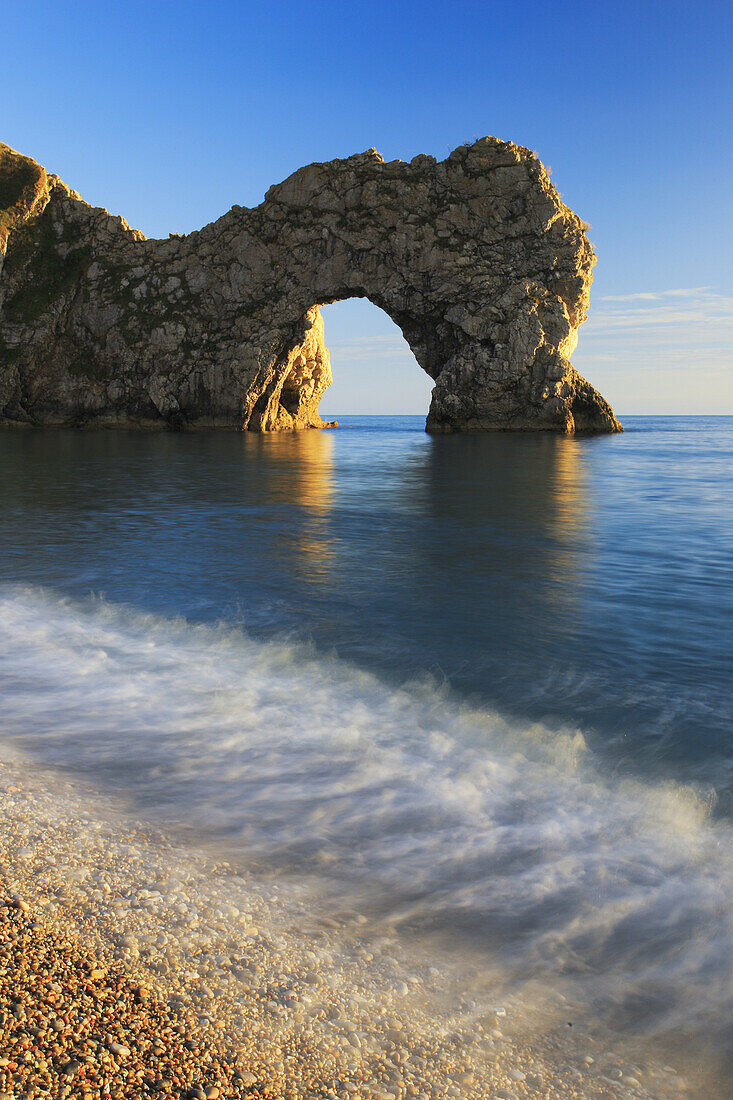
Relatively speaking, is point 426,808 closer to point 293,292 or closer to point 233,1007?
point 233,1007

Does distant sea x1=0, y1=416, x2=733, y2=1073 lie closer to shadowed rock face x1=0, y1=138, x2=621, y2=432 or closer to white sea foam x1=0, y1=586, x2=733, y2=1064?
white sea foam x1=0, y1=586, x2=733, y2=1064

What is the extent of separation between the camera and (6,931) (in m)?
2.84

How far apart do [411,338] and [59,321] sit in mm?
33847

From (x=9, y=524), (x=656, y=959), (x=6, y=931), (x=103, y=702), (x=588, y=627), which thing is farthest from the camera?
(x=9, y=524)

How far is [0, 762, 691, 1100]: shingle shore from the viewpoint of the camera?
2262mm

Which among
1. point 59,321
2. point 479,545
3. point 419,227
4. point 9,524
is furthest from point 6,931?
point 59,321

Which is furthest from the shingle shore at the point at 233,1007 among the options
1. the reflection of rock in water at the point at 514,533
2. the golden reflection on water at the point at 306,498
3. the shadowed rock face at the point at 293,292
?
the shadowed rock face at the point at 293,292

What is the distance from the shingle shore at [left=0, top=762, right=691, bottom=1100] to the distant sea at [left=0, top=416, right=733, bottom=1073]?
0.41 meters

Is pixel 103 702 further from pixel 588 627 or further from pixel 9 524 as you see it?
pixel 9 524

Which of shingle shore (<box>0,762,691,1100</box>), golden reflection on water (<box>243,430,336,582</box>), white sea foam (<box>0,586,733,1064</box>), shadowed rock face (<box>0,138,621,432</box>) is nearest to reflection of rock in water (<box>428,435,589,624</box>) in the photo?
golden reflection on water (<box>243,430,336,582</box>)

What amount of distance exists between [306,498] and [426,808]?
1915 centimetres

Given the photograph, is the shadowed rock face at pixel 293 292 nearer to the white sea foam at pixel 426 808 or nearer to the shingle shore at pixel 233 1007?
the white sea foam at pixel 426 808

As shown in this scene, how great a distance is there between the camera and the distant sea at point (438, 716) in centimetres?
364

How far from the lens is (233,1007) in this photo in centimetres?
262
